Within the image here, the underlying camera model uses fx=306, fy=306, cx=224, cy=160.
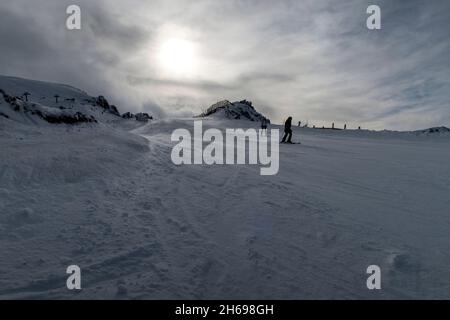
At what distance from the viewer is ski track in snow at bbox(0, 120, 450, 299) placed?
136 inches

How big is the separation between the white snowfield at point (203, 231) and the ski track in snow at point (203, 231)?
0.02m

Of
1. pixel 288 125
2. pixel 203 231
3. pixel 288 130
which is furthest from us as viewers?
pixel 288 125

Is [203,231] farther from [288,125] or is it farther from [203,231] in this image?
[288,125]

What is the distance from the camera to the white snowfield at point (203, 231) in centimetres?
344

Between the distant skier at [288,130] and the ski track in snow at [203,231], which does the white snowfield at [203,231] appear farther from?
the distant skier at [288,130]

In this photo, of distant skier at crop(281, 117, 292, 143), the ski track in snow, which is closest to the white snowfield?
the ski track in snow

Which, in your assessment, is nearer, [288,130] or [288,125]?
[288,130]

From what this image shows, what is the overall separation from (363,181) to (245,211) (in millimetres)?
4389

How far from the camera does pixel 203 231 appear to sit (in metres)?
4.74

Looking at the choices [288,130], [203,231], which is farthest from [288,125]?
[203,231]

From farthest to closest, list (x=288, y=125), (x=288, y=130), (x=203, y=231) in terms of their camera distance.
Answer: (x=288, y=125), (x=288, y=130), (x=203, y=231)

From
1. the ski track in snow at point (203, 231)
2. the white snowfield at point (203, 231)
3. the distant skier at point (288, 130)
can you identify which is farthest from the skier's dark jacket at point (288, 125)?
the ski track in snow at point (203, 231)
